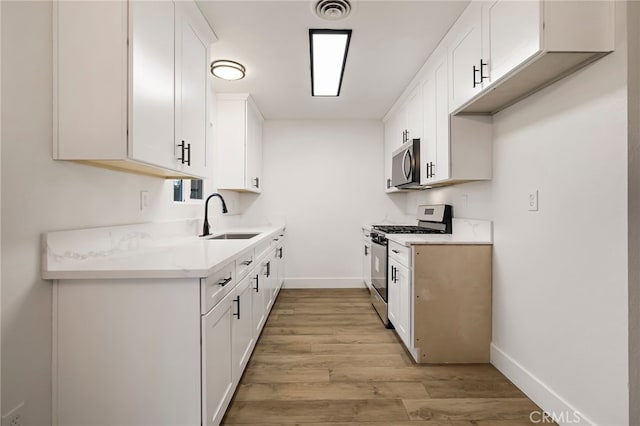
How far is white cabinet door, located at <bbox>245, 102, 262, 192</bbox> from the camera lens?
3508 mm

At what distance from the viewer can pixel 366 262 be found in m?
4.08

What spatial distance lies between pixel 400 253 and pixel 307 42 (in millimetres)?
1806

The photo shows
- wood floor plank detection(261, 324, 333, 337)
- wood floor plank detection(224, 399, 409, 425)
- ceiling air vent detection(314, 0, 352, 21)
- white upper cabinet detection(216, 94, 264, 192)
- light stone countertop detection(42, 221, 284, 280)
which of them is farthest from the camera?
white upper cabinet detection(216, 94, 264, 192)

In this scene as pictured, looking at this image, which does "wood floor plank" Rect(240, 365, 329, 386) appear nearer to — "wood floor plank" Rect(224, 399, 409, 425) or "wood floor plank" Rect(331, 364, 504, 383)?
"wood floor plank" Rect(331, 364, 504, 383)

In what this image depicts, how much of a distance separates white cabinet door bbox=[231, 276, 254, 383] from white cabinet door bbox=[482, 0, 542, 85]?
1.88m

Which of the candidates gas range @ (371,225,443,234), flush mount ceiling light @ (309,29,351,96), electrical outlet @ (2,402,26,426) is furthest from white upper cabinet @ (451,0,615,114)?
electrical outlet @ (2,402,26,426)

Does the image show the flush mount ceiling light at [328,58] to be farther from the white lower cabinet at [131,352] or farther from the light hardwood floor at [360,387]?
the light hardwood floor at [360,387]

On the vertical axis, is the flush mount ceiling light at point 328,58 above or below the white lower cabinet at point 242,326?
above

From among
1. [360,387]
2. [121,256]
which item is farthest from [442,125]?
[121,256]

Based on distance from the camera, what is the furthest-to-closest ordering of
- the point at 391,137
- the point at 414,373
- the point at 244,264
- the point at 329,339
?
the point at 391,137
the point at 329,339
the point at 414,373
the point at 244,264

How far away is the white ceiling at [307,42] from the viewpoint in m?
1.97

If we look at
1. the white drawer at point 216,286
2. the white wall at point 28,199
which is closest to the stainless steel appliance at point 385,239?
the white drawer at point 216,286

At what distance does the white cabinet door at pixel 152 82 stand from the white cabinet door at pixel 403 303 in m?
1.80

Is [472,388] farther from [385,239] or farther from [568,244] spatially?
[385,239]
